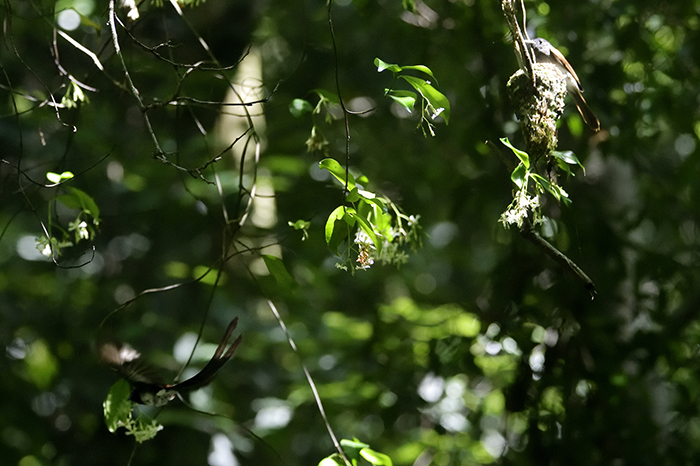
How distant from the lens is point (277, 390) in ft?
9.46

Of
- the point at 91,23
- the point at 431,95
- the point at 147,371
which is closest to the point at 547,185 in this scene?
the point at 431,95

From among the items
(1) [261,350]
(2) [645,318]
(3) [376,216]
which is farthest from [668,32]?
(1) [261,350]

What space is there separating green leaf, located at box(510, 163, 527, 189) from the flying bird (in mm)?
478

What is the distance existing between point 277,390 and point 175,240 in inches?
30.5

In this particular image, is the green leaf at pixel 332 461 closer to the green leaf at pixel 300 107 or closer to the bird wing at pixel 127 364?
the bird wing at pixel 127 364

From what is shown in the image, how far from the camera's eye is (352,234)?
3.82ft

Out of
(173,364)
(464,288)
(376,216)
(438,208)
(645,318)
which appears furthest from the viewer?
(464,288)

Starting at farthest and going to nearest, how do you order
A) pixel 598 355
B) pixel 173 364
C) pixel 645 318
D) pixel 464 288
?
pixel 464 288
pixel 173 364
pixel 645 318
pixel 598 355

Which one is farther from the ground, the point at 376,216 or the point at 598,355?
the point at 376,216

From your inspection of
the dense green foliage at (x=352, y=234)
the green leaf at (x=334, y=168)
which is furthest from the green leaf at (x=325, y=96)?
the green leaf at (x=334, y=168)

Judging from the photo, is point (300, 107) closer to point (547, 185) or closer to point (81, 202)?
point (81, 202)

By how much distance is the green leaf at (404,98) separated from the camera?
3.20 feet

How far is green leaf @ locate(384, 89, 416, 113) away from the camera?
97 cm

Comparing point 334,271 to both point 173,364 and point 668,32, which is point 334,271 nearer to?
point 173,364
